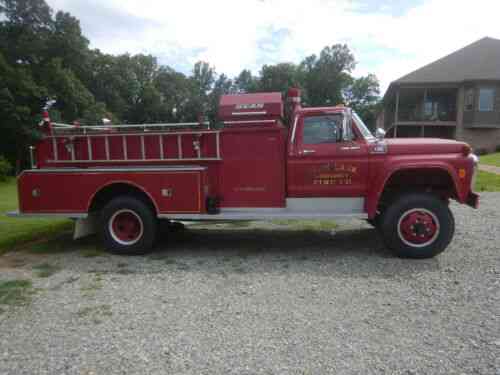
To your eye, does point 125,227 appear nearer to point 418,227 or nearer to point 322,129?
point 322,129

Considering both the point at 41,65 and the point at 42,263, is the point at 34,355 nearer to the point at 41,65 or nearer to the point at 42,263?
the point at 42,263

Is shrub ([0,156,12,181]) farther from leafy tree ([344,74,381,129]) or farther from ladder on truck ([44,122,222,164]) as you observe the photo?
leafy tree ([344,74,381,129])

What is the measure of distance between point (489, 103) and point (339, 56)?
45124 millimetres

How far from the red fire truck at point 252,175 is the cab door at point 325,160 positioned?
2cm

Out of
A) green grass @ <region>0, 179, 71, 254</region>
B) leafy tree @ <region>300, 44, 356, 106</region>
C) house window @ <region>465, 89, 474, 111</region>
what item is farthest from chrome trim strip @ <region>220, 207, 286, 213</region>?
leafy tree @ <region>300, 44, 356, 106</region>

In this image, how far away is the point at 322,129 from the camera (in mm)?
5516

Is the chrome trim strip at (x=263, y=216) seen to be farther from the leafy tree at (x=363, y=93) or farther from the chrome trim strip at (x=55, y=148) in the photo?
the leafy tree at (x=363, y=93)

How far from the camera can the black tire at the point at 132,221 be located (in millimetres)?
5715

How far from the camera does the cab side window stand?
17.9 ft

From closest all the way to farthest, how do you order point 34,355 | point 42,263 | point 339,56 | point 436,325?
point 34,355 → point 436,325 → point 42,263 → point 339,56

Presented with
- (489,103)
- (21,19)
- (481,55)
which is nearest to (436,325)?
(489,103)

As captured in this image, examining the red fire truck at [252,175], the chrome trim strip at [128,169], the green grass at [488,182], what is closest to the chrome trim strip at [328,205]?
the red fire truck at [252,175]

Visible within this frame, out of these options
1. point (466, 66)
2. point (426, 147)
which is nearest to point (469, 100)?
point (466, 66)

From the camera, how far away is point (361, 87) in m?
Result: 75.1
